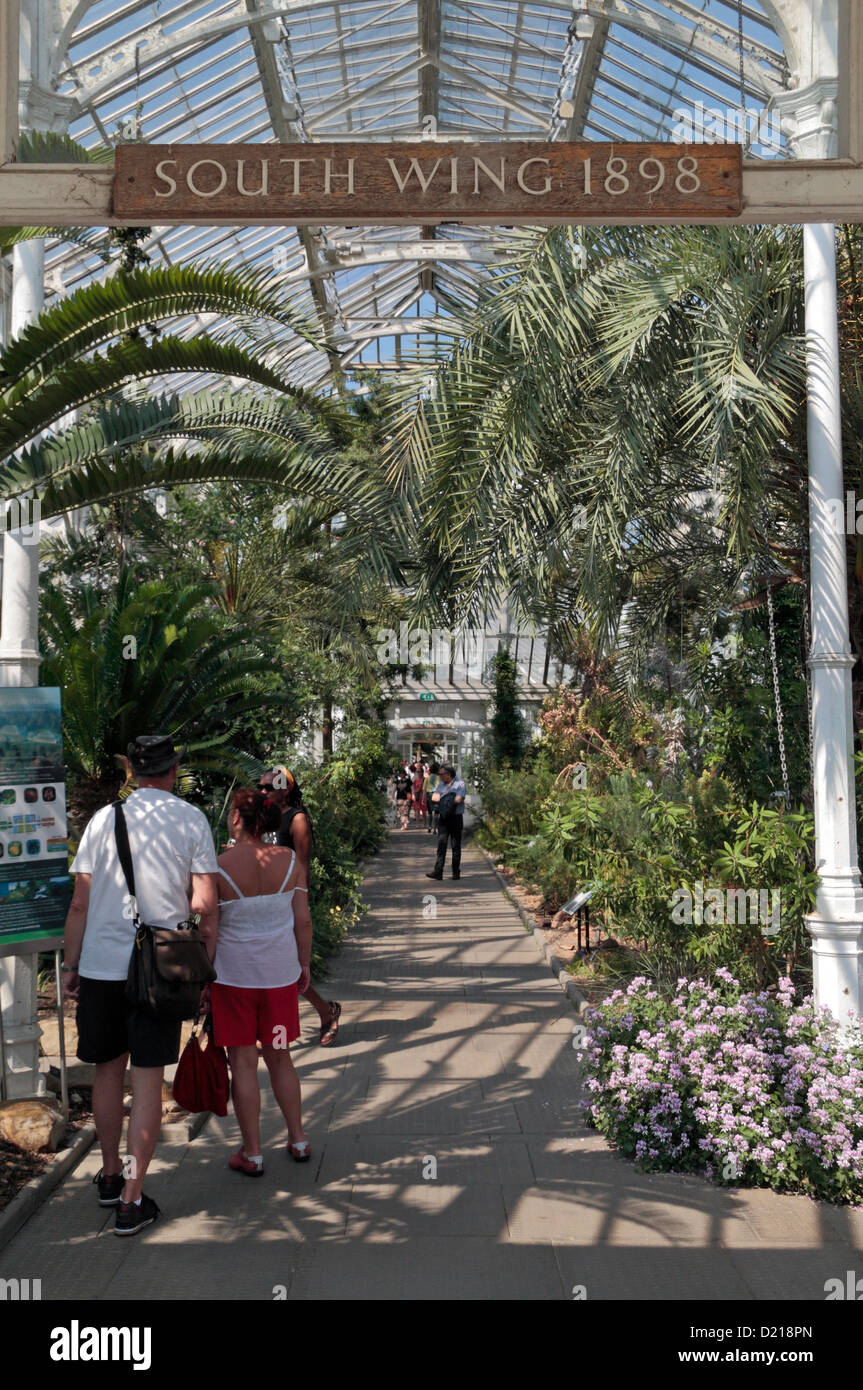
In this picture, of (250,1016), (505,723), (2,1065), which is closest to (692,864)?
(250,1016)

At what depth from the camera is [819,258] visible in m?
5.39

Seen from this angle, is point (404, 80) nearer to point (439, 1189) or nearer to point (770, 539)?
point (770, 539)

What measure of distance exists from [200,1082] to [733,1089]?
2.05m

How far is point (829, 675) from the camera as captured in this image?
532cm

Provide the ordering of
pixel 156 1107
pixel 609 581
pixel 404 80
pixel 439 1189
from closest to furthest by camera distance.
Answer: pixel 156 1107
pixel 439 1189
pixel 609 581
pixel 404 80

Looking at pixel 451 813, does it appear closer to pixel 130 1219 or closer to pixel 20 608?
pixel 20 608

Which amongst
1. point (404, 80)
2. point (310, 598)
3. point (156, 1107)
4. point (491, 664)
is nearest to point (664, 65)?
point (404, 80)

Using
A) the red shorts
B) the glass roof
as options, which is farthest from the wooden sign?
the glass roof

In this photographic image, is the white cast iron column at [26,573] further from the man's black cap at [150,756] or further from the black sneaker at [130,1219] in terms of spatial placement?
the man's black cap at [150,756]

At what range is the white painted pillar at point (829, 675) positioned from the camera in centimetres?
518

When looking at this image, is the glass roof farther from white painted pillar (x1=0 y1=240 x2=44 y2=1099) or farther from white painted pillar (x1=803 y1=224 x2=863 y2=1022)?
white painted pillar (x1=803 y1=224 x2=863 y2=1022)

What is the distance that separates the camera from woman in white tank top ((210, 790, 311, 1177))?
173 inches

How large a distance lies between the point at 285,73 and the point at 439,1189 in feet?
45.9

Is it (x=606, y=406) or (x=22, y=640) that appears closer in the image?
(x=22, y=640)
